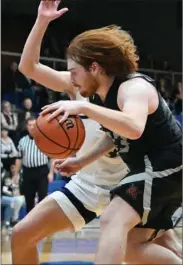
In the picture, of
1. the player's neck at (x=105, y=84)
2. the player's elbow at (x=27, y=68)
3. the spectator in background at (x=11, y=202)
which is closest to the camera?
the player's neck at (x=105, y=84)

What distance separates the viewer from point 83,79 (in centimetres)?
297

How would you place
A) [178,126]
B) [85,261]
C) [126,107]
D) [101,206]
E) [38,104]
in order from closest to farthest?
1. [126,107]
2. [178,126]
3. [101,206]
4. [85,261]
5. [38,104]

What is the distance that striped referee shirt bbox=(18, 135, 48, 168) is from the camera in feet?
28.1

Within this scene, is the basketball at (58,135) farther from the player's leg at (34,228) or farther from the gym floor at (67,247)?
the gym floor at (67,247)

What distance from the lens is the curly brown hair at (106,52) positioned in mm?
2920

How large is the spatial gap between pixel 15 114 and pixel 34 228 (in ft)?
24.3

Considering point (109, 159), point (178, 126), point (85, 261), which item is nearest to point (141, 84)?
point (178, 126)

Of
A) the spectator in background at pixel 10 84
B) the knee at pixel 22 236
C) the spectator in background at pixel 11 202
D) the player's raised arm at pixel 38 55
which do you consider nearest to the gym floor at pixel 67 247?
the spectator in background at pixel 11 202

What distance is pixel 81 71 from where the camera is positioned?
117 inches

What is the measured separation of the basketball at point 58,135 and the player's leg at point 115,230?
37 cm

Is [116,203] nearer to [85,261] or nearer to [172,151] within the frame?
[172,151]

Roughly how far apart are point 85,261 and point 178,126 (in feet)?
10.2

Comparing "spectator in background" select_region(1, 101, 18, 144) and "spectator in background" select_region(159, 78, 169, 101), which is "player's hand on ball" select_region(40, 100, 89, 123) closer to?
"spectator in background" select_region(1, 101, 18, 144)

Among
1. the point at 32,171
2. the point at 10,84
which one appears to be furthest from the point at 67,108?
the point at 10,84
